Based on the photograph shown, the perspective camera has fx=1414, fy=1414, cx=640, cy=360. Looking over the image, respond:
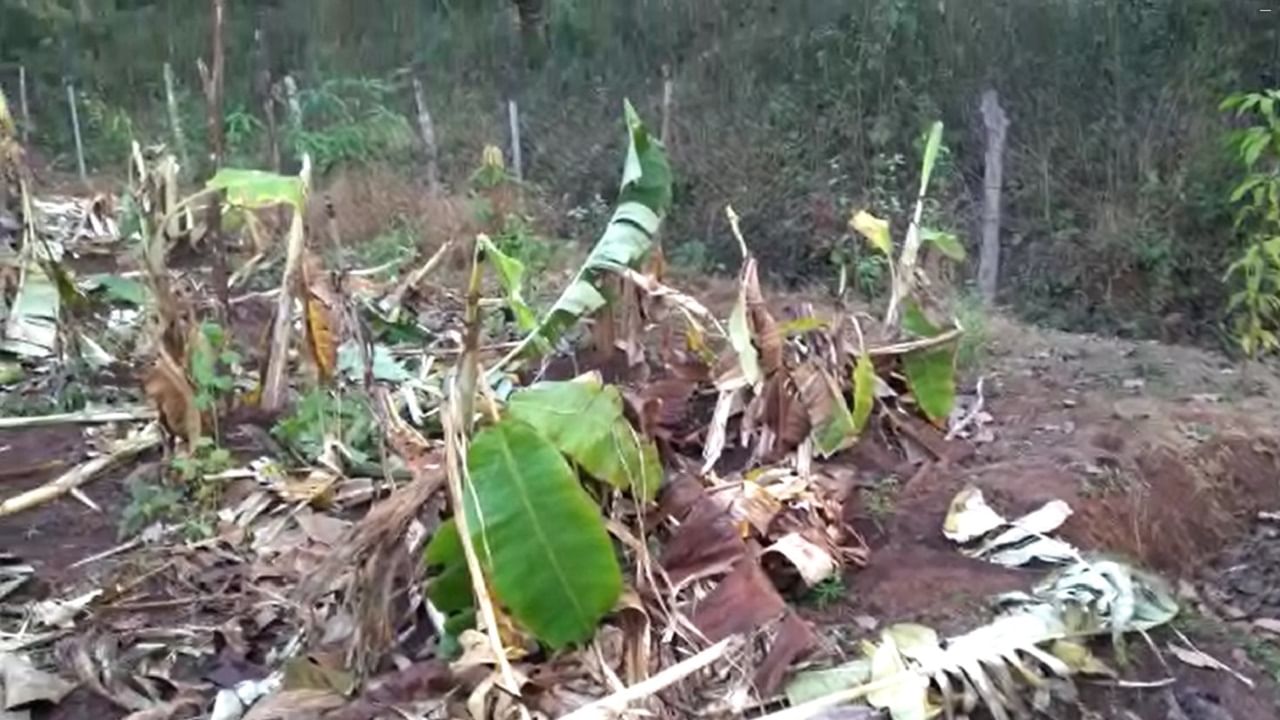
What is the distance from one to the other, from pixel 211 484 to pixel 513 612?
136cm

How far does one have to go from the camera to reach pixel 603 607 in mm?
2801

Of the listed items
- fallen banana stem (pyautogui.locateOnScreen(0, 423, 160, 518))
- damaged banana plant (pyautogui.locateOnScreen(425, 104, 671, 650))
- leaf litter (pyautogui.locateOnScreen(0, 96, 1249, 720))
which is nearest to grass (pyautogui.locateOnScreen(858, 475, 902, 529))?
leaf litter (pyautogui.locateOnScreen(0, 96, 1249, 720))

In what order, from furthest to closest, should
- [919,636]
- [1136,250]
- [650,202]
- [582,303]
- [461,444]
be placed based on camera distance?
1. [1136,250]
2. [650,202]
3. [582,303]
4. [919,636]
5. [461,444]

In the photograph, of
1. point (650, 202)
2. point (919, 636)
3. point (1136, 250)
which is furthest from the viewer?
point (1136, 250)

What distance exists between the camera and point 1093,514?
365 cm

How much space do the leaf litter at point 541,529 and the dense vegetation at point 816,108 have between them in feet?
10.3

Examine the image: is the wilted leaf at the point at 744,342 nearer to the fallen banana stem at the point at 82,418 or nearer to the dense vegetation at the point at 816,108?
the fallen banana stem at the point at 82,418

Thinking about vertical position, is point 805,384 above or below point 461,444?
below

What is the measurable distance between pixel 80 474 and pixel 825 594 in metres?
2.12

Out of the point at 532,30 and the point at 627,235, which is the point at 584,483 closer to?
the point at 627,235

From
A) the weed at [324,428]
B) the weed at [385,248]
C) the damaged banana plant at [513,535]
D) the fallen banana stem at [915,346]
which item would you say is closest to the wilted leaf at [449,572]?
the damaged banana plant at [513,535]

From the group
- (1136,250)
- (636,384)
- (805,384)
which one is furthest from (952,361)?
(1136,250)

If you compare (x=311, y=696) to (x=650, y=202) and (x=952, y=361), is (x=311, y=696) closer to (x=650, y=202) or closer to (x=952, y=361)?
(x=650, y=202)

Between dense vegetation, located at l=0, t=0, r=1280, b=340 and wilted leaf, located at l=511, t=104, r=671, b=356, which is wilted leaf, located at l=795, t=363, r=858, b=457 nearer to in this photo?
wilted leaf, located at l=511, t=104, r=671, b=356
